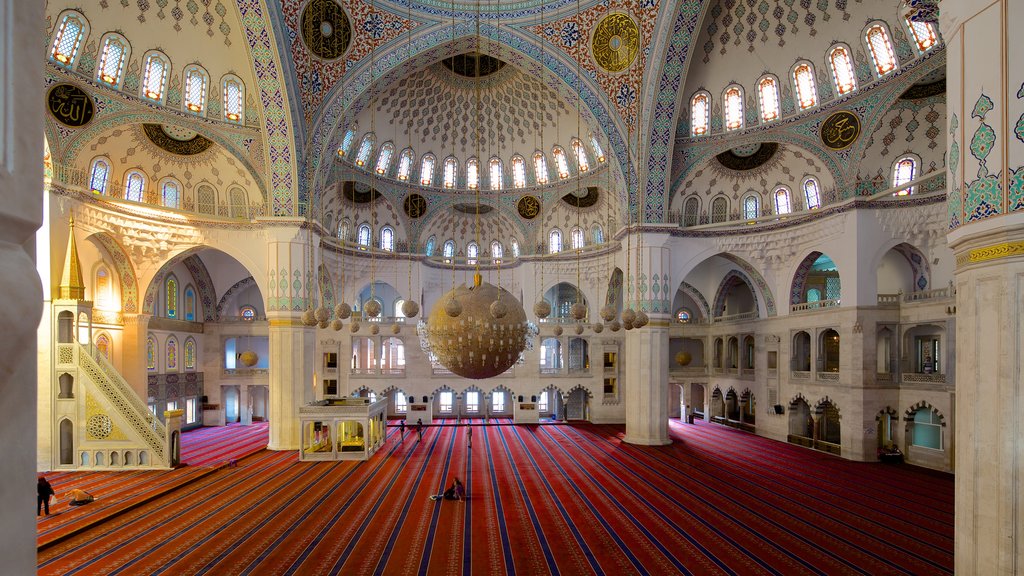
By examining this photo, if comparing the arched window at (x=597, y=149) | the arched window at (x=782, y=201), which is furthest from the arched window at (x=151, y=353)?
the arched window at (x=782, y=201)

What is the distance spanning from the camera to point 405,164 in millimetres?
18516

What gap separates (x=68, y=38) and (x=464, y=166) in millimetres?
11167

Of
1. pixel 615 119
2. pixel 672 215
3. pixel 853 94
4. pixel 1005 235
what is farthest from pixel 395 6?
pixel 1005 235

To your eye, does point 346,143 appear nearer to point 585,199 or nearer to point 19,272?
point 585,199

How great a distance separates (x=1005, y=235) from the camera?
3994 millimetres

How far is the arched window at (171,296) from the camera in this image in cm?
1622

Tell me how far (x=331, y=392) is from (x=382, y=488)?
890cm

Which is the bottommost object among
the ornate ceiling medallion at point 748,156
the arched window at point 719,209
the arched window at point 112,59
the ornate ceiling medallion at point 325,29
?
the arched window at point 719,209

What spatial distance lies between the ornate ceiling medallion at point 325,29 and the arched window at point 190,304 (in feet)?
30.1

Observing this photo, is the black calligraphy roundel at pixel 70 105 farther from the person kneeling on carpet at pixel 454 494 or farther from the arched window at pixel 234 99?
the person kneeling on carpet at pixel 454 494

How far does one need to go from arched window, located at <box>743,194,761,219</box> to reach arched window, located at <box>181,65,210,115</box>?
46.0ft

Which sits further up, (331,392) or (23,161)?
(23,161)

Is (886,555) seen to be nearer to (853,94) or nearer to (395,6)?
(853,94)

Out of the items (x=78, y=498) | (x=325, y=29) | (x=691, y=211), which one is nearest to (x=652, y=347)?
(x=691, y=211)
